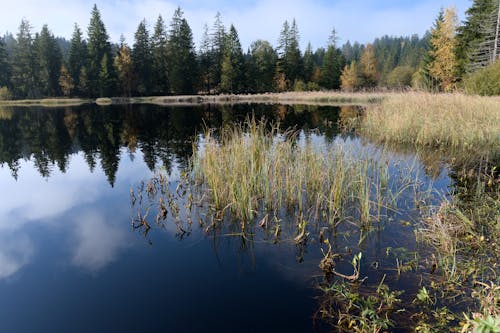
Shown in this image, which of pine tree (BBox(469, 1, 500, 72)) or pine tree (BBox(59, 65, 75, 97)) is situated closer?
pine tree (BBox(469, 1, 500, 72))

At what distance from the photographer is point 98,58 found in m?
54.7

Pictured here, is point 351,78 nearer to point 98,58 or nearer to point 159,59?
point 159,59

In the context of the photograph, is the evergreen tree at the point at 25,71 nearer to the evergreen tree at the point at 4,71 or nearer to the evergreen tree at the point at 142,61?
Result: the evergreen tree at the point at 4,71

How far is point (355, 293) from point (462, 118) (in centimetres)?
1025

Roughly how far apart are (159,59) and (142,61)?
3491 millimetres

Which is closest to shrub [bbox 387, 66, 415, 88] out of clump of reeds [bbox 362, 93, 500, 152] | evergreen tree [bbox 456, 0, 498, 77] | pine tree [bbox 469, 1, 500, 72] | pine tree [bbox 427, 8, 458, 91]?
pine tree [bbox 427, 8, 458, 91]

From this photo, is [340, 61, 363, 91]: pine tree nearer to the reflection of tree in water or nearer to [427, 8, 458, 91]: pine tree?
[427, 8, 458, 91]: pine tree

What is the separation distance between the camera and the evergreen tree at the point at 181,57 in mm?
54438

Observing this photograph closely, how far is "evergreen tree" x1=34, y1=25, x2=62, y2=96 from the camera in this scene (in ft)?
179

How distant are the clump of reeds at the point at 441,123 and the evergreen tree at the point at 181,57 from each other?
4612cm

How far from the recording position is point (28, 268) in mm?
4641

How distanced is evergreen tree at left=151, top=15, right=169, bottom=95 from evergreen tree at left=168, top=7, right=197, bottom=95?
1.69 metres

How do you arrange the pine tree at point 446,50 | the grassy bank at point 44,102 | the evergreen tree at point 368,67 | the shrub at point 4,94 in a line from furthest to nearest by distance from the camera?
the evergreen tree at point 368,67
the shrub at point 4,94
the grassy bank at point 44,102
the pine tree at point 446,50

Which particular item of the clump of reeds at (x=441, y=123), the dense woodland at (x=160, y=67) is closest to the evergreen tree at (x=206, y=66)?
the dense woodland at (x=160, y=67)
